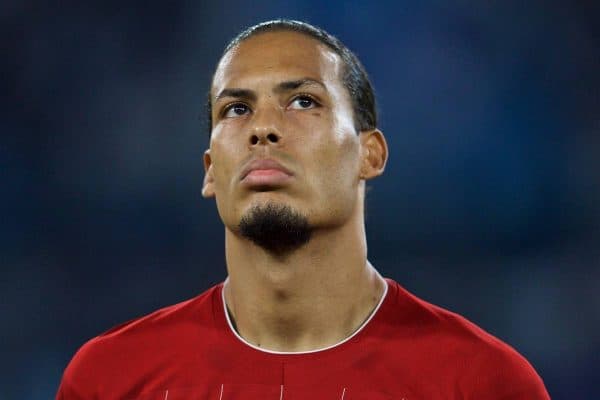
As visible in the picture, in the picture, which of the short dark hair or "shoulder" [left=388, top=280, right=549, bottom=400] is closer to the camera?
"shoulder" [left=388, top=280, right=549, bottom=400]

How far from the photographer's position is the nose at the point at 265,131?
212cm

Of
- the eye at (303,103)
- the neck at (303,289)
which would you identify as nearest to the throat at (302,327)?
the neck at (303,289)

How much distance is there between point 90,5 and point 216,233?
3.83 feet

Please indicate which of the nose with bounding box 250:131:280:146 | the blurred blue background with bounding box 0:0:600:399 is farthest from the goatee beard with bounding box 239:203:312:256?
the blurred blue background with bounding box 0:0:600:399

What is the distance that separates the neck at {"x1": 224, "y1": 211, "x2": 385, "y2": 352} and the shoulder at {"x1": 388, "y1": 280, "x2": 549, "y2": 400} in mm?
128

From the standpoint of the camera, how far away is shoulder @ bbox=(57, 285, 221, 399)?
7.57ft

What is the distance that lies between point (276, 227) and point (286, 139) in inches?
7.7

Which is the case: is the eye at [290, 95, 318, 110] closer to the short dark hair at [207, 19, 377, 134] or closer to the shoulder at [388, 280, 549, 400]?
the short dark hair at [207, 19, 377, 134]

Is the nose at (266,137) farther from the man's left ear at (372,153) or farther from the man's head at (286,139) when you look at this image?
the man's left ear at (372,153)

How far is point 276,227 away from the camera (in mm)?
2096

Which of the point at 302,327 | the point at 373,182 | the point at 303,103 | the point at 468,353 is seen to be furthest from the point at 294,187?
the point at 373,182

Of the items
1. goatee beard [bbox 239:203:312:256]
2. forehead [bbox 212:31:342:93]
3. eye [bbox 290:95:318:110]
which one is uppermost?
forehead [bbox 212:31:342:93]

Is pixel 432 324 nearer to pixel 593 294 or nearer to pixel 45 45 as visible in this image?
pixel 593 294

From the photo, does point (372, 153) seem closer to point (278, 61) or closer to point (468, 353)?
point (278, 61)
